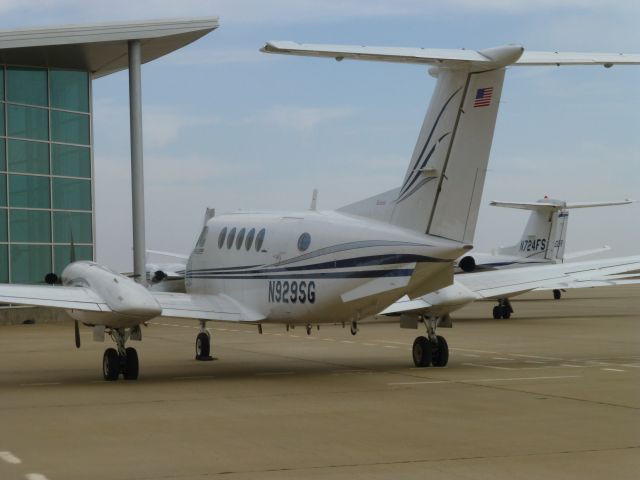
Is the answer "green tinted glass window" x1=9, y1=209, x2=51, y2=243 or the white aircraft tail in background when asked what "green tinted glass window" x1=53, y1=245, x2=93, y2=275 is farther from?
the white aircraft tail in background

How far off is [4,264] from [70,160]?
15.0 feet

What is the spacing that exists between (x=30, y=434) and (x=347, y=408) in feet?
12.4

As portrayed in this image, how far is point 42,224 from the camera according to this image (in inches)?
1398

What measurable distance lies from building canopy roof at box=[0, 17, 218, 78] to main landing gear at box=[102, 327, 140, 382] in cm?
1760

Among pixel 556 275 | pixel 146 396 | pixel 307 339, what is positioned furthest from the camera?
pixel 307 339

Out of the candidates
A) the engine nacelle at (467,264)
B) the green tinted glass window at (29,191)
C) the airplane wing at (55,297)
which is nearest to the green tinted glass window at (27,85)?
the green tinted glass window at (29,191)

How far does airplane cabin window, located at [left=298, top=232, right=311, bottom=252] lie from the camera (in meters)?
16.3

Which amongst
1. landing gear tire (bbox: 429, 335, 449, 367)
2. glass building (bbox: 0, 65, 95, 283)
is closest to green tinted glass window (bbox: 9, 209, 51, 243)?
glass building (bbox: 0, 65, 95, 283)

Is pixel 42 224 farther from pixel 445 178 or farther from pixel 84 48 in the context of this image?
pixel 445 178

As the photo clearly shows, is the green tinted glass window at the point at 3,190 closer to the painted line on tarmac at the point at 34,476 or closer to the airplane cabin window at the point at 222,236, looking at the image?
the airplane cabin window at the point at 222,236

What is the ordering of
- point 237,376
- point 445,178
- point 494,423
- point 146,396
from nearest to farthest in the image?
1. point 494,423
2. point 146,396
3. point 445,178
4. point 237,376

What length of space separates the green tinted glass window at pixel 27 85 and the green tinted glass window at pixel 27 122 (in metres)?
0.30

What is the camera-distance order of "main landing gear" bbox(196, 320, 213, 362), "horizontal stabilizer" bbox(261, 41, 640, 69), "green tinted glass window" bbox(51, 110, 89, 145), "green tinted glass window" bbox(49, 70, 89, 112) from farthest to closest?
"green tinted glass window" bbox(49, 70, 89, 112)
"green tinted glass window" bbox(51, 110, 89, 145)
"main landing gear" bbox(196, 320, 213, 362)
"horizontal stabilizer" bbox(261, 41, 640, 69)

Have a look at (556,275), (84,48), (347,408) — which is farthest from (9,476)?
(84,48)
